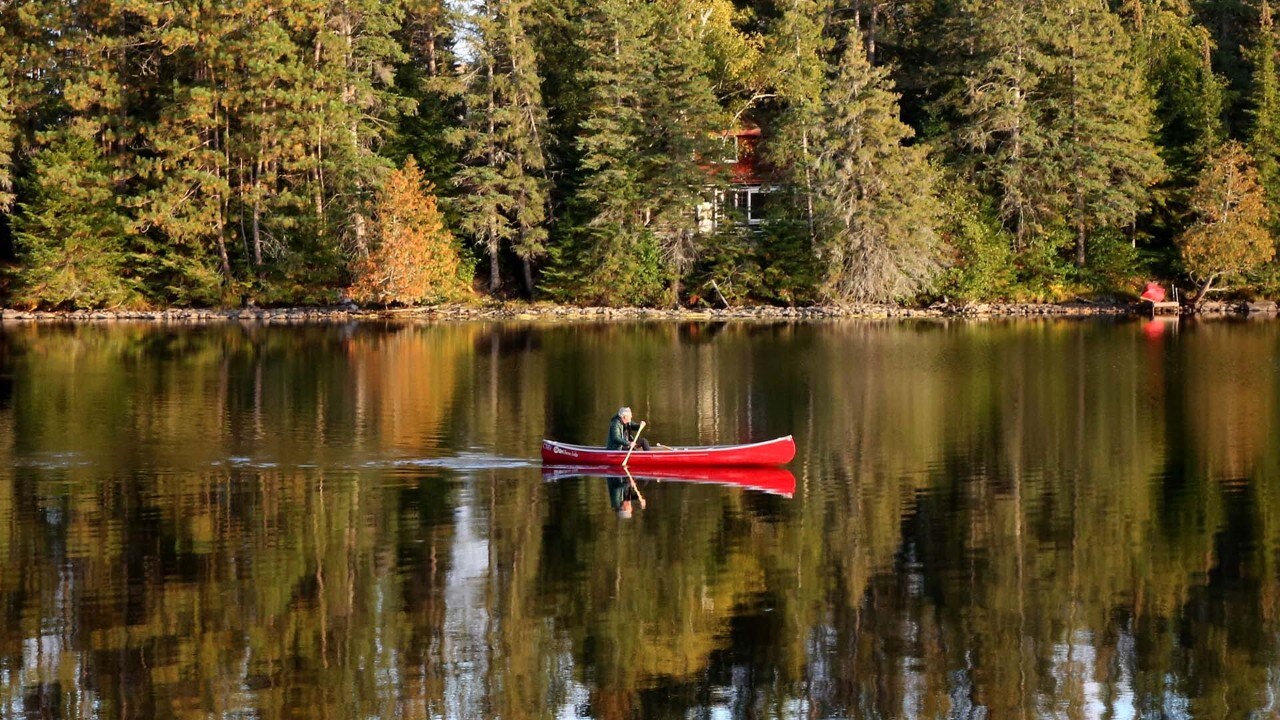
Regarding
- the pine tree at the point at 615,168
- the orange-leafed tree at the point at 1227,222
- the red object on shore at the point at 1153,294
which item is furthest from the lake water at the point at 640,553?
the red object on shore at the point at 1153,294

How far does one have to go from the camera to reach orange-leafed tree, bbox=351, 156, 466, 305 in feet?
226

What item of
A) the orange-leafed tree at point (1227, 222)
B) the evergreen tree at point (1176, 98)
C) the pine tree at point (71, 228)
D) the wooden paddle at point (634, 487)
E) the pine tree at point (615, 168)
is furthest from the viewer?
the evergreen tree at point (1176, 98)

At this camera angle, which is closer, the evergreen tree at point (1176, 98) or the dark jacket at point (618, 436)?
the dark jacket at point (618, 436)

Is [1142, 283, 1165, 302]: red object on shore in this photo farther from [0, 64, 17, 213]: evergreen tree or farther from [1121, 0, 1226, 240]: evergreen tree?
[0, 64, 17, 213]: evergreen tree

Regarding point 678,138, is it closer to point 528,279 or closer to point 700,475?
point 528,279

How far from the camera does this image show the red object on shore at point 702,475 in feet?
93.3

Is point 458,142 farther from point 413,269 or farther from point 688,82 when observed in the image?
point 688,82

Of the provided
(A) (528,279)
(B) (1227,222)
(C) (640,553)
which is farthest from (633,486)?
(B) (1227,222)

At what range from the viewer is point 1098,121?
7256 cm

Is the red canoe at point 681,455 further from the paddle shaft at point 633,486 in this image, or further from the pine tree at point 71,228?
the pine tree at point 71,228

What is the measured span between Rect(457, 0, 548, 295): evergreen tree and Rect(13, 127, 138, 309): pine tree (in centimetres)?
1663

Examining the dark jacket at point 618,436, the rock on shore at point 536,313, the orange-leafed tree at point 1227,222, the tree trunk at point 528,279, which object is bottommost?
the dark jacket at point 618,436

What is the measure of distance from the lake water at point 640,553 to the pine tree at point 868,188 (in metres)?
26.0

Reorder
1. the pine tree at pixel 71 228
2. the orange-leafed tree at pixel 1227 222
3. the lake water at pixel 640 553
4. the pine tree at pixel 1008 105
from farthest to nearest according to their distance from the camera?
the pine tree at pixel 1008 105 → the orange-leafed tree at pixel 1227 222 → the pine tree at pixel 71 228 → the lake water at pixel 640 553
